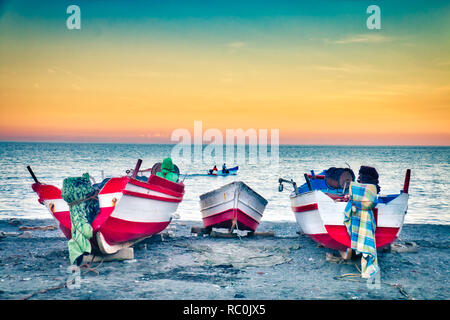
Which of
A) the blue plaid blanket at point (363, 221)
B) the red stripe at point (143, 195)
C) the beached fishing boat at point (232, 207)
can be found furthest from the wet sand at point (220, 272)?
the red stripe at point (143, 195)

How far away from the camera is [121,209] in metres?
8.01

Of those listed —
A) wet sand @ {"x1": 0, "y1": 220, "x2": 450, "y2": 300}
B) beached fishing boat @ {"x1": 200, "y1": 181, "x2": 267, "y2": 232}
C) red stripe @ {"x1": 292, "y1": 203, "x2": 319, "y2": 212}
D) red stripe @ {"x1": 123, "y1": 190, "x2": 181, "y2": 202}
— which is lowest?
wet sand @ {"x1": 0, "y1": 220, "x2": 450, "y2": 300}

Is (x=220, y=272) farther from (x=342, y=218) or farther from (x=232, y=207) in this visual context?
(x=232, y=207)

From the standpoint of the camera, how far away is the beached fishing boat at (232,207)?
1086 centimetres

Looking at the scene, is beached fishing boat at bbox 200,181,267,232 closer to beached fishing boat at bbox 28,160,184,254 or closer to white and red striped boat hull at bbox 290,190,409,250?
beached fishing boat at bbox 28,160,184,254

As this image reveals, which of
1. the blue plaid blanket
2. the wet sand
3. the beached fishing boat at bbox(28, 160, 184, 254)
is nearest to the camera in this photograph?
the wet sand

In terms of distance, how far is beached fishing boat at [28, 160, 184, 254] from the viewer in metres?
7.87

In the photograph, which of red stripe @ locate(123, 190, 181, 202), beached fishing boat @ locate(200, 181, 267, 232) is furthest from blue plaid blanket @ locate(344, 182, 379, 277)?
red stripe @ locate(123, 190, 181, 202)

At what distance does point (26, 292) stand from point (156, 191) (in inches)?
135

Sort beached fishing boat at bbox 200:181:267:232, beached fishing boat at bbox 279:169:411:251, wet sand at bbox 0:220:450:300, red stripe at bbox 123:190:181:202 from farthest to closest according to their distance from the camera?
beached fishing boat at bbox 200:181:267:232 < red stripe at bbox 123:190:181:202 < beached fishing boat at bbox 279:169:411:251 < wet sand at bbox 0:220:450:300

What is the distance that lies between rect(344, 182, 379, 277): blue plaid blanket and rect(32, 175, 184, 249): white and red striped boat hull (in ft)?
13.2

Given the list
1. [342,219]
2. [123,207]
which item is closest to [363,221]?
[342,219]

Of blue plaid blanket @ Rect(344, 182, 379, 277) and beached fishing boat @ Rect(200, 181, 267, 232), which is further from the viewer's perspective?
beached fishing boat @ Rect(200, 181, 267, 232)
